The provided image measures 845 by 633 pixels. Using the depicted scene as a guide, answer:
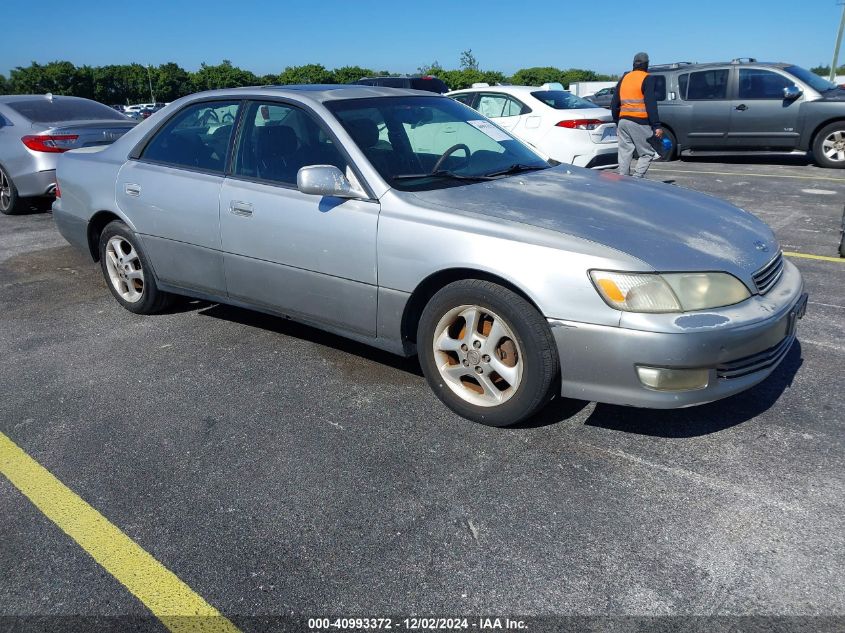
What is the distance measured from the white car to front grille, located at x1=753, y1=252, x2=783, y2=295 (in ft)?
20.3

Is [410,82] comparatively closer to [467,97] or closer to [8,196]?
[467,97]

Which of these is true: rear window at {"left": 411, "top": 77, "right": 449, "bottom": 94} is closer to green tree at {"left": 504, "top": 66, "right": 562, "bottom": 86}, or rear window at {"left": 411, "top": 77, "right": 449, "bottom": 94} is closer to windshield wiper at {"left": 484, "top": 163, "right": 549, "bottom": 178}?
windshield wiper at {"left": 484, "top": 163, "right": 549, "bottom": 178}

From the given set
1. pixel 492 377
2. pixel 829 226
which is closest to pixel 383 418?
pixel 492 377

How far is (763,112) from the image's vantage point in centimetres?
1209

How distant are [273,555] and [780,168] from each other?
1224cm

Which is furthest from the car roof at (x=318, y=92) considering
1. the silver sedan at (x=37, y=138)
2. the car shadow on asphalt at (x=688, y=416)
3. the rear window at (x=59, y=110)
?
the rear window at (x=59, y=110)

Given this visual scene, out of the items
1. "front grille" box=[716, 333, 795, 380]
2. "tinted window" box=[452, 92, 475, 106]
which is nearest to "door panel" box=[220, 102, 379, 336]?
"front grille" box=[716, 333, 795, 380]

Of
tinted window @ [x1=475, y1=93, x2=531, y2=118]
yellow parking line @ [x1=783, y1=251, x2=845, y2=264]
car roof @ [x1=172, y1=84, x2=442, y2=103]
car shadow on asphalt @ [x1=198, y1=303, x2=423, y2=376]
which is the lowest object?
car shadow on asphalt @ [x1=198, y1=303, x2=423, y2=376]

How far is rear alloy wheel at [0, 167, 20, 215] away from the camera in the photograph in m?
8.48

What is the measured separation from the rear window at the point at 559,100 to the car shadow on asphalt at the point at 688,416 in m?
7.31

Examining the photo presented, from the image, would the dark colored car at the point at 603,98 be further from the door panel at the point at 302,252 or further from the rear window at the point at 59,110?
the door panel at the point at 302,252

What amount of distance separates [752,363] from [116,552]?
258 centimetres

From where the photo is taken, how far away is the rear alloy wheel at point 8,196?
27.8ft

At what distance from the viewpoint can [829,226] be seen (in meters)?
7.44
